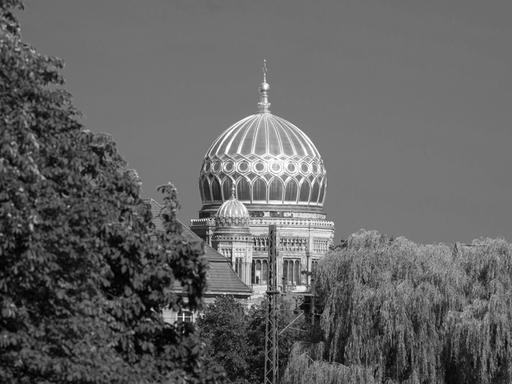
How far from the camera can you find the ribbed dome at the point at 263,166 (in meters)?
115

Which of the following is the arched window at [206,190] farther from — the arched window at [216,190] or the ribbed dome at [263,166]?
the arched window at [216,190]

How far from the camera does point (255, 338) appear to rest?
45969 mm

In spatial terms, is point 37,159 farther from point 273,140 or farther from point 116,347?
point 273,140

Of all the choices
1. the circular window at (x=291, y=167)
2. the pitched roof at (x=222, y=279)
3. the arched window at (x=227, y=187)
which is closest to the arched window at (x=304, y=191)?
the circular window at (x=291, y=167)

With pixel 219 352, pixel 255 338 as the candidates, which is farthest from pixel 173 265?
pixel 255 338

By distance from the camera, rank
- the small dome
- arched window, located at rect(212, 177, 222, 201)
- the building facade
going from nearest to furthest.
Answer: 1. the small dome
2. the building facade
3. arched window, located at rect(212, 177, 222, 201)

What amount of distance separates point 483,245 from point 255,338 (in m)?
14.5

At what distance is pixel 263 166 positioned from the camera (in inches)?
4560

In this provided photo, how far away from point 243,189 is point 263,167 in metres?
2.42

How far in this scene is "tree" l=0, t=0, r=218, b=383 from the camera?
46.0 ft

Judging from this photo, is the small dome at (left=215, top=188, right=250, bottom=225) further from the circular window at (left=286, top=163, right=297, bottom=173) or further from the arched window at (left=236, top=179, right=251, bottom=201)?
the circular window at (left=286, top=163, right=297, bottom=173)

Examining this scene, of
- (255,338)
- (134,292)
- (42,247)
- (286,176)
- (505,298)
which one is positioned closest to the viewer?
(42,247)

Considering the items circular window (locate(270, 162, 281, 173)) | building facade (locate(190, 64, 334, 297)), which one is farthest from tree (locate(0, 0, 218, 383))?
circular window (locate(270, 162, 281, 173))

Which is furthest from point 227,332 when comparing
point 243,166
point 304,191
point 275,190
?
point 304,191
